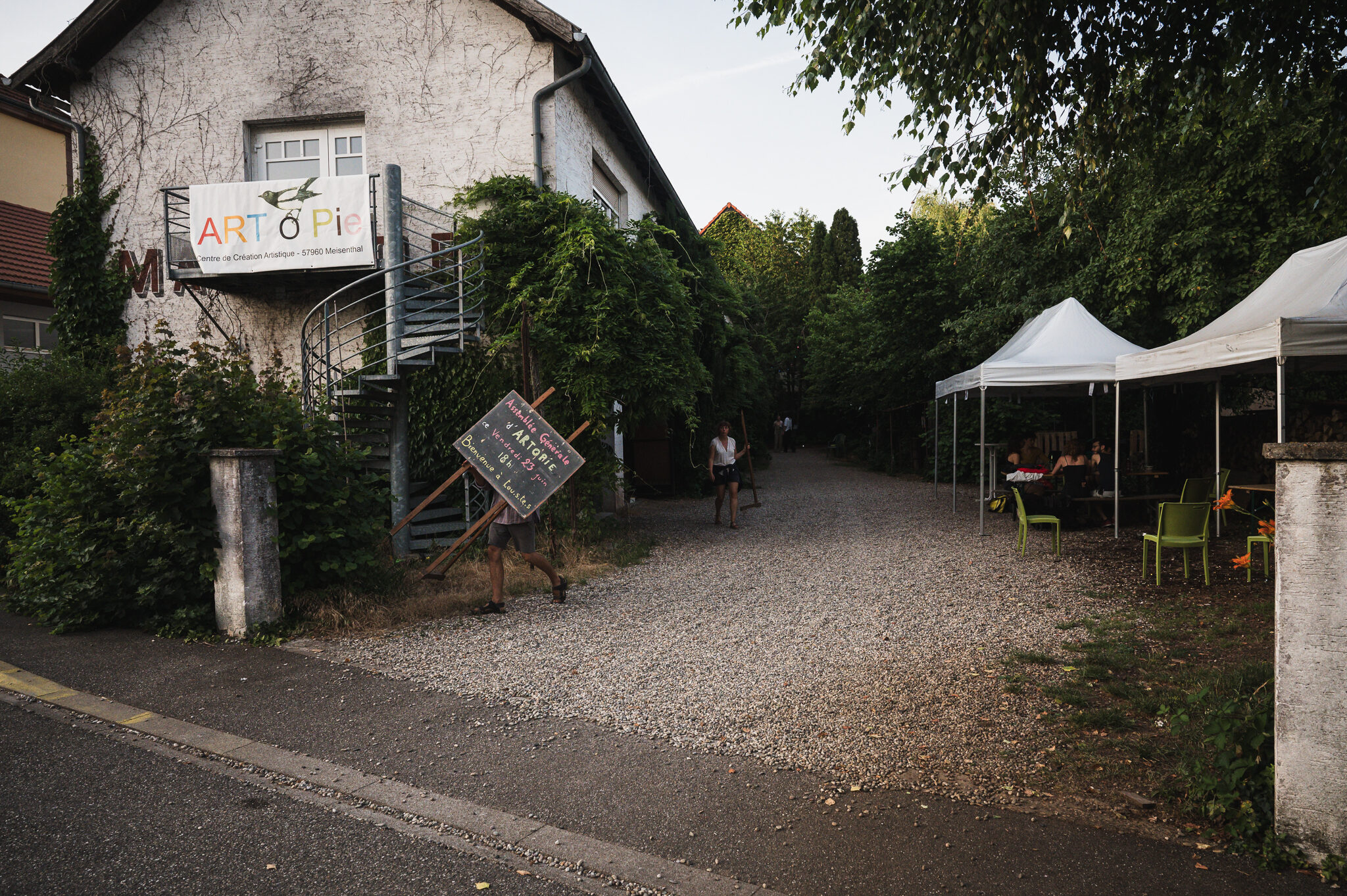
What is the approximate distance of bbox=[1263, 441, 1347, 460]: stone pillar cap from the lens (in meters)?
2.97

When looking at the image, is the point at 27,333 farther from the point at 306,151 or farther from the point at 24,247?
the point at 306,151

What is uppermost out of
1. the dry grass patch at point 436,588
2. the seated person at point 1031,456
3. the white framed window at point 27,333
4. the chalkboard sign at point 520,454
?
the white framed window at point 27,333

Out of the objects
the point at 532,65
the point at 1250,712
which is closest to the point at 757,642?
the point at 1250,712

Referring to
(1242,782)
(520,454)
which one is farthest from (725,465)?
(1242,782)

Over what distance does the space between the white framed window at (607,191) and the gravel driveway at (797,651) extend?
687cm

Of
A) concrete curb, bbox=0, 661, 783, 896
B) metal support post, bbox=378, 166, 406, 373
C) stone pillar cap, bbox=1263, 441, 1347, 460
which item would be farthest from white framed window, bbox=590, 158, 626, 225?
stone pillar cap, bbox=1263, 441, 1347, 460

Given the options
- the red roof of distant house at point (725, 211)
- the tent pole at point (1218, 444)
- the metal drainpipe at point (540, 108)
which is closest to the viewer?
the tent pole at point (1218, 444)

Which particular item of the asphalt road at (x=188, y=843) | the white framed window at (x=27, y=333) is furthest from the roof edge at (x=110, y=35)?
the asphalt road at (x=188, y=843)

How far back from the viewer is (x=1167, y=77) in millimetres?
5398

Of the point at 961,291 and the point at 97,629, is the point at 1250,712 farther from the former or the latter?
the point at 961,291

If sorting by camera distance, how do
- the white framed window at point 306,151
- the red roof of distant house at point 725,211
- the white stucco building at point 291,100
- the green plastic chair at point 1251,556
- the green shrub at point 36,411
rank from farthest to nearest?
the red roof of distant house at point 725,211 → the white framed window at point 306,151 → the white stucco building at point 291,100 → the green shrub at point 36,411 → the green plastic chair at point 1251,556

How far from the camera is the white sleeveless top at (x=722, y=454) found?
13031 millimetres

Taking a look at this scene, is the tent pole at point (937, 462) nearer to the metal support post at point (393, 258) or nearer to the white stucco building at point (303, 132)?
the white stucco building at point (303, 132)

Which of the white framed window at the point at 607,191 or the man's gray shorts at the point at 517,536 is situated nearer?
the man's gray shorts at the point at 517,536
